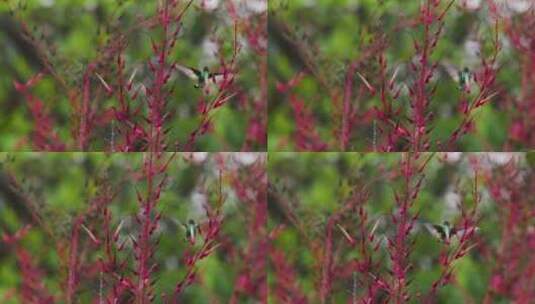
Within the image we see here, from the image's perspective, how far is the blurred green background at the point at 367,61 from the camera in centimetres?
298

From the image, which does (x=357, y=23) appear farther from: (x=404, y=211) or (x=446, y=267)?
(x=446, y=267)

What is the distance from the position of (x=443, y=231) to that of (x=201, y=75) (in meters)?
0.90

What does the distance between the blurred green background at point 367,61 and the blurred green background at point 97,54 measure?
12cm

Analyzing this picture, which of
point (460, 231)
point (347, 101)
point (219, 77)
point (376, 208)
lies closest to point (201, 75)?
point (219, 77)

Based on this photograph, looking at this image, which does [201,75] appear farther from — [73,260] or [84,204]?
[73,260]

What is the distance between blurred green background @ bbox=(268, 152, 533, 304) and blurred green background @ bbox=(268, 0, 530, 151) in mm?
65

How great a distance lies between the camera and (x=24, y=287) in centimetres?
295

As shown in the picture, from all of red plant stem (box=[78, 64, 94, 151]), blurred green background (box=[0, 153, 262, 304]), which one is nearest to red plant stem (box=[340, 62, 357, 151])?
blurred green background (box=[0, 153, 262, 304])

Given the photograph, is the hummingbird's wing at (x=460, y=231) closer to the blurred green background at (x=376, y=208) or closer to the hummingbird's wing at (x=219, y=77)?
the blurred green background at (x=376, y=208)

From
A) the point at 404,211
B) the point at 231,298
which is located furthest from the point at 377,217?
the point at 231,298

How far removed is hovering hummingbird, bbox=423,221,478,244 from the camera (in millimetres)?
2996

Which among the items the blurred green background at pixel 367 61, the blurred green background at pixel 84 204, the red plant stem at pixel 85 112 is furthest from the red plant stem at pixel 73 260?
the blurred green background at pixel 367 61

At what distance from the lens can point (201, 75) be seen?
2975mm

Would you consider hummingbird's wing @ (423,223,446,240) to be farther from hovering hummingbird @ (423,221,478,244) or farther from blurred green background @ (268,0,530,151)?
blurred green background @ (268,0,530,151)
